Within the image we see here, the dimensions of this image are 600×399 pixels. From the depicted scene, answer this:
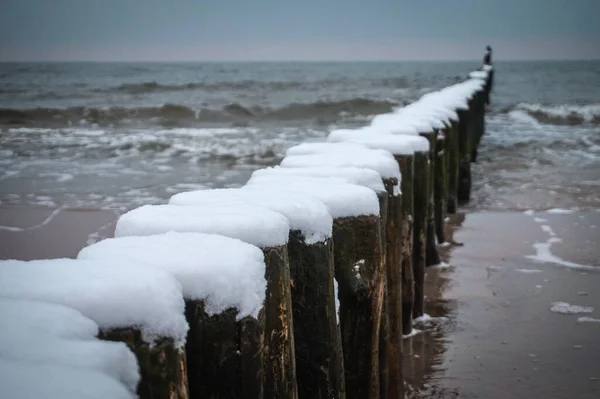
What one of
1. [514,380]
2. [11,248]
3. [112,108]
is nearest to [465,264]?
[514,380]

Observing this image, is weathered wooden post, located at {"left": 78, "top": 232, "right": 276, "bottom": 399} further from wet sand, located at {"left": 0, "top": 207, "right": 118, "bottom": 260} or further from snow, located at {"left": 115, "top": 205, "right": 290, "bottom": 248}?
wet sand, located at {"left": 0, "top": 207, "right": 118, "bottom": 260}

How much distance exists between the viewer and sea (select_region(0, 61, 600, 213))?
9.28 m

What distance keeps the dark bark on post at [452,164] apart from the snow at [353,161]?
3.46 metres

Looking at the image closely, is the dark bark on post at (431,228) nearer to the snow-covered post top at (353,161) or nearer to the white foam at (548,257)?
the white foam at (548,257)

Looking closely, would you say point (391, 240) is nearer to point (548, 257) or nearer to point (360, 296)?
point (360, 296)

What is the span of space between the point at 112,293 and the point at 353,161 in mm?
2000

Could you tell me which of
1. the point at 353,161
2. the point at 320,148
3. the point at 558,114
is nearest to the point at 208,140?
the point at 558,114

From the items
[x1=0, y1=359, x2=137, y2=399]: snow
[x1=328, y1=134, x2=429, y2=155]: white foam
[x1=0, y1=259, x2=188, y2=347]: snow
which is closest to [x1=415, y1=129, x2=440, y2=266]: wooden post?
[x1=328, y1=134, x2=429, y2=155]: white foam

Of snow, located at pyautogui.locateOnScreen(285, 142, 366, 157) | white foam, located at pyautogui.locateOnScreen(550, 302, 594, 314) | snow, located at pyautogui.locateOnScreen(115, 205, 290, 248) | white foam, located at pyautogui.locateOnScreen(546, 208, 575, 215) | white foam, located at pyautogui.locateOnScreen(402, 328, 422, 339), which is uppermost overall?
snow, located at pyautogui.locateOnScreen(115, 205, 290, 248)

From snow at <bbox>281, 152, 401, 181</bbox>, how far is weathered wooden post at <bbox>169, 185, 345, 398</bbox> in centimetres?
88

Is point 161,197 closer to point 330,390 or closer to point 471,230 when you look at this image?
point 471,230

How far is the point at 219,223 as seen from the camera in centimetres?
171

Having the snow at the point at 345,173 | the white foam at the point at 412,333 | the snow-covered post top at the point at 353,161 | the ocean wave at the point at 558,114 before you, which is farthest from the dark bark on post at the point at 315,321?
the ocean wave at the point at 558,114

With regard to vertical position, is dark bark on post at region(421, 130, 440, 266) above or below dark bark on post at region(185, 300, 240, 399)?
below
